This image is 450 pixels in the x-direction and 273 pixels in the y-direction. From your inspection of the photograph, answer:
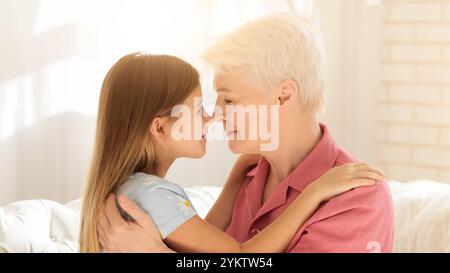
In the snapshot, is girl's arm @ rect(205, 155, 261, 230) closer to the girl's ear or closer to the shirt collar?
the shirt collar

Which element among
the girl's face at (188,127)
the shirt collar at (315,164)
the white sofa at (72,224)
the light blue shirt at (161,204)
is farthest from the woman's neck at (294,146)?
the white sofa at (72,224)

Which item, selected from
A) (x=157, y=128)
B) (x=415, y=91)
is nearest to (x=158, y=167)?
(x=157, y=128)

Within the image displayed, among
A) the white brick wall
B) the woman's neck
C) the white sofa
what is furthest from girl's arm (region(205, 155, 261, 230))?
the white brick wall

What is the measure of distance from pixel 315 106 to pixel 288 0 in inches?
83.8

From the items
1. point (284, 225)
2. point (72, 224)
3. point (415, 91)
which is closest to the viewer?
point (284, 225)

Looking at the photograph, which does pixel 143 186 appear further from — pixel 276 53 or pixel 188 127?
pixel 276 53

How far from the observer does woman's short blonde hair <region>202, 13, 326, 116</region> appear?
1.67m

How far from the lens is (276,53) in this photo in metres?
1.67

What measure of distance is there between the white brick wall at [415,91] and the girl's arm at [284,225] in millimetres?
2446

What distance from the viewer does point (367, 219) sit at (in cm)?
156

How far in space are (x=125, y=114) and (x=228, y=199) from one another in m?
0.47

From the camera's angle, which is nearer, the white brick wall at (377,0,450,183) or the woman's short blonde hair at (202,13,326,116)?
the woman's short blonde hair at (202,13,326,116)

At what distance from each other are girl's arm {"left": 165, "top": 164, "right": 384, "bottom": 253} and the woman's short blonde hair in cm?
23
